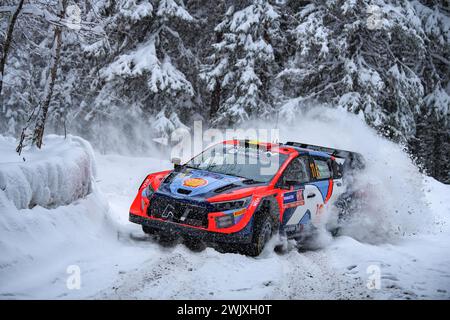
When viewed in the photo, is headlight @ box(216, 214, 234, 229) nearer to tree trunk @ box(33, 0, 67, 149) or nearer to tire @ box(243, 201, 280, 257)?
tire @ box(243, 201, 280, 257)

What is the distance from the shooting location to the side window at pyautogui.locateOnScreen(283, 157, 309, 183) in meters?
8.31

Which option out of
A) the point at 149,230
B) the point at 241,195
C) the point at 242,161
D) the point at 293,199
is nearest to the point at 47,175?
the point at 149,230

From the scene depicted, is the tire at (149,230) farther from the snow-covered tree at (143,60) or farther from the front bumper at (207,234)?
the snow-covered tree at (143,60)

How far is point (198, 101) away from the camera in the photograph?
75.3ft

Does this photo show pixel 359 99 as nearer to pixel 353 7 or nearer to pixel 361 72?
pixel 361 72

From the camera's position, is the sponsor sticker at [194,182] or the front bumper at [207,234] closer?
the front bumper at [207,234]

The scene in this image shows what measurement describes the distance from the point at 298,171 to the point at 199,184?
1929 mm

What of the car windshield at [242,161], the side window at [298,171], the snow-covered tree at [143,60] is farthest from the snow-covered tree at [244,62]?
the side window at [298,171]

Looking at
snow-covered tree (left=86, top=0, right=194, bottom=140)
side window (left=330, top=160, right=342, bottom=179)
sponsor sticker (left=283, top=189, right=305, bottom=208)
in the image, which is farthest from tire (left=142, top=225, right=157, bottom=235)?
snow-covered tree (left=86, top=0, right=194, bottom=140)

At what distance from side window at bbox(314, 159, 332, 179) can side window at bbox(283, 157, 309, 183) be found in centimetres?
35

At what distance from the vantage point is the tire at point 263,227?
283 inches

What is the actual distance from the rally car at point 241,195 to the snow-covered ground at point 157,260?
1.08 feet

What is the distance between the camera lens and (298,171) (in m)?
8.63

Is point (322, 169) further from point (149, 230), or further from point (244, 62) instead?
point (244, 62)
